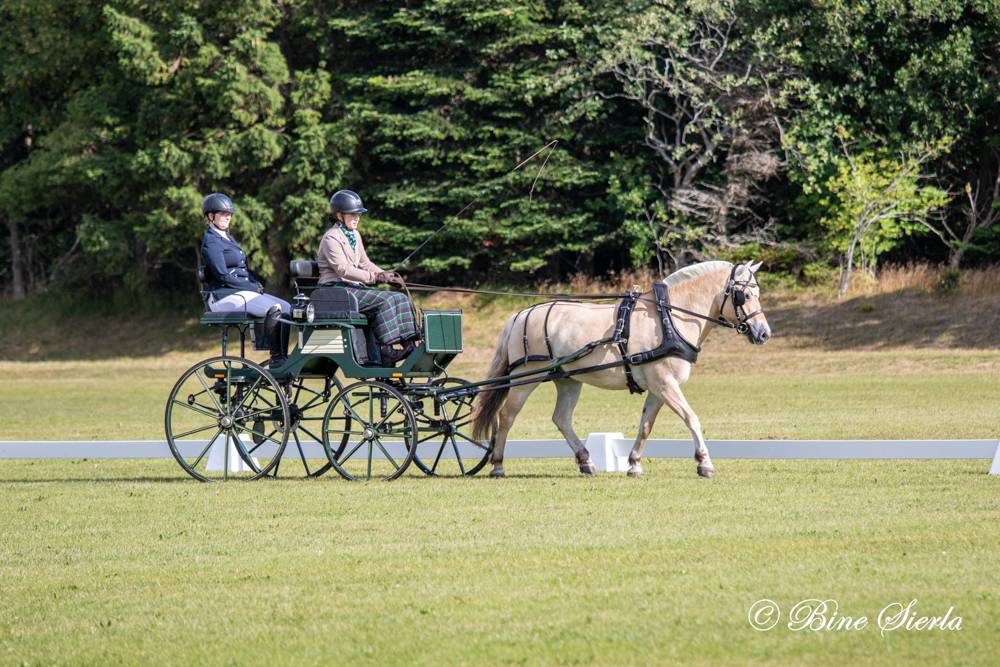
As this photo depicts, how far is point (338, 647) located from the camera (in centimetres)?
630

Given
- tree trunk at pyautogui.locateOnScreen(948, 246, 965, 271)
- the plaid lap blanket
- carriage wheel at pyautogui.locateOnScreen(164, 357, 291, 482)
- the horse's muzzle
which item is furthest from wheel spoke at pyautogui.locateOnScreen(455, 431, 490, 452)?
tree trunk at pyautogui.locateOnScreen(948, 246, 965, 271)

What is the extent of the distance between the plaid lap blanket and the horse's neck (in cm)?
227

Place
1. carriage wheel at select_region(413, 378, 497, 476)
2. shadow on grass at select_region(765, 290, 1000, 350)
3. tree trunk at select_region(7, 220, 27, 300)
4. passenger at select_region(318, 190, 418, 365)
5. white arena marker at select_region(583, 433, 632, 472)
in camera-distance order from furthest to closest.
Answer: tree trunk at select_region(7, 220, 27, 300), shadow on grass at select_region(765, 290, 1000, 350), white arena marker at select_region(583, 433, 632, 472), carriage wheel at select_region(413, 378, 497, 476), passenger at select_region(318, 190, 418, 365)

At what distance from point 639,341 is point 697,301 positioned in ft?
2.05

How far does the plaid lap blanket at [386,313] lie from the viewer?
40.6 ft

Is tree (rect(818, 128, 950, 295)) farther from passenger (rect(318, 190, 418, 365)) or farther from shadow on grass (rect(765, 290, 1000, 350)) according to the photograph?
passenger (rect(318, 190, 418, 365))

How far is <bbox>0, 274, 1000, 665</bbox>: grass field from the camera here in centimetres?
627

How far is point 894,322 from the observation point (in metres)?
31.7

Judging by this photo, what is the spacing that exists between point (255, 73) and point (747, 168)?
1357 centimetres

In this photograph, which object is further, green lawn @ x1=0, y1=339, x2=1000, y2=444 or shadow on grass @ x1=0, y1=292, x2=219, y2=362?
shadow on grass @ x1=0, y1=292, x2=219, y2=362

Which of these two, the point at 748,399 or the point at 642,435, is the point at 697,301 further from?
the point at 748,399

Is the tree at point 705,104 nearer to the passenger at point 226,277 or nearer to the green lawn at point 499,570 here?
the passenger at point 226,277

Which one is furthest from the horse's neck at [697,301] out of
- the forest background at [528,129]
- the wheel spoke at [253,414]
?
the forest background at [528,129]

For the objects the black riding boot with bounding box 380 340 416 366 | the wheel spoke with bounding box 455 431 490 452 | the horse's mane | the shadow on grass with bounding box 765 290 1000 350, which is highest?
the horse's mane
